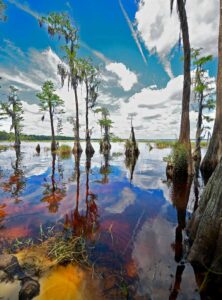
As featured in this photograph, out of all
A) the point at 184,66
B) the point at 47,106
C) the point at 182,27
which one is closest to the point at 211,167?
the point at 184,66

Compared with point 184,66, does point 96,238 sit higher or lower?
lower

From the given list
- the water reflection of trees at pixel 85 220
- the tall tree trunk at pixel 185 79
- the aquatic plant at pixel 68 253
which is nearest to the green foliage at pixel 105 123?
the tall tree trunk at pixel 185 79

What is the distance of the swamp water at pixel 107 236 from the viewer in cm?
248

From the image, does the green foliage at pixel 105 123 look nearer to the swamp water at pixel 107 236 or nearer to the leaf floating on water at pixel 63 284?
the swamp water at pixel 107 236

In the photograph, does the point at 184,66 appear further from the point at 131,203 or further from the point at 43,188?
the point at 43,188

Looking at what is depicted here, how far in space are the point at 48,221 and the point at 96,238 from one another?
1.50 m

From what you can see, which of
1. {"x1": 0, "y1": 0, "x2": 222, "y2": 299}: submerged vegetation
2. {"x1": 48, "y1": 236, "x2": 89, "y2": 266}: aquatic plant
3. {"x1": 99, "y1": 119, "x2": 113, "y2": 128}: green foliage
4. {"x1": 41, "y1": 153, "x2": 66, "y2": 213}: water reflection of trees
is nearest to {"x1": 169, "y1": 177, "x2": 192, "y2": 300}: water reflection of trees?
{"x1": 0, "y1": 0, "x2": 222, "y2": 299}: submerged vegetation

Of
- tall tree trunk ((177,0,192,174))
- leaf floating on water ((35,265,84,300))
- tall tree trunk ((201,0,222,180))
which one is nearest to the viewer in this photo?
leaf floating on water ((35,265,84,300))

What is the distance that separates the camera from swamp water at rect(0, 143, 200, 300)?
8.15ft

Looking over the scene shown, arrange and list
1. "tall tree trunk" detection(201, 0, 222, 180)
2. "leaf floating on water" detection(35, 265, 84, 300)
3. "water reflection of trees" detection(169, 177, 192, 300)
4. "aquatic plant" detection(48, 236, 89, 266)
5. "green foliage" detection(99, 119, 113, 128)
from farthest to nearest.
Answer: "green foliage" detection(99, 119, 113, 128)
"tall tree trunk" detection(201, 0, 222, 180)
"aquatic plant" detection(48, 236, 89, 266)
"water reflection of trees" detection(169, 177, 192, 300)
"leaf floating on water" detection(35, 265, 84, 300)

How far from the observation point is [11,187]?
8086mm

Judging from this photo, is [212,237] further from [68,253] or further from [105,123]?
[105,123]

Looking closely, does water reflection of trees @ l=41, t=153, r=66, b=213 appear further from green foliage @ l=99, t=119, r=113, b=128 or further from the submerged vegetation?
green foliage @ l=99, t=119, r=113, b=128

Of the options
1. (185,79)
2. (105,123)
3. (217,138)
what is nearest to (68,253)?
(217,138)
